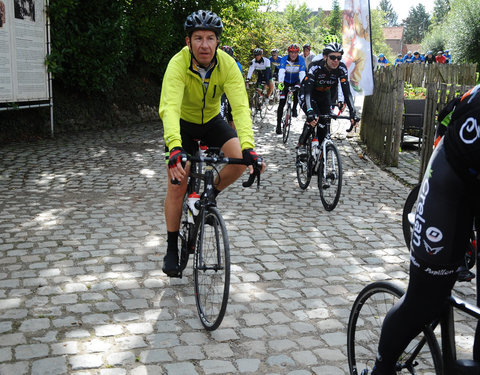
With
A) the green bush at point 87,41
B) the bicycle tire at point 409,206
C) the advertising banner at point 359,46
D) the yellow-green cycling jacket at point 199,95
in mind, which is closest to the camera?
the yellow-green cycling jacket at point 199,95

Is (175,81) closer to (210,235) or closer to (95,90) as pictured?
(210,235)

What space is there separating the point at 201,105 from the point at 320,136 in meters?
4.13

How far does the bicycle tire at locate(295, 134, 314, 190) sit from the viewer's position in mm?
8570

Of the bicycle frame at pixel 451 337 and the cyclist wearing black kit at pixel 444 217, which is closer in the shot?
the cyclist wearing black kit at pixel 444 217

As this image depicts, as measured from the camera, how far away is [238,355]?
3676 millimetres

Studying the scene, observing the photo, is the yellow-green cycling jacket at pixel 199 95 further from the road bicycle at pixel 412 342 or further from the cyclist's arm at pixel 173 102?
the road bicycle at pixel 412 342

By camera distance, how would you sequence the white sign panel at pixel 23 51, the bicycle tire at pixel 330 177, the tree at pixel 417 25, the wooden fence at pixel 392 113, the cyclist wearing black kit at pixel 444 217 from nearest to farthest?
the cyclist wearing black kit at pixel 444 217, the bicycle tire at pixel 330 177, the wooden fence at pixel 392 113, the white sign panel at pixel 23 51, the tree at pixel 417 25

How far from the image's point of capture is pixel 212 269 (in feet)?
13.3

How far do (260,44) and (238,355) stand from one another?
2602cm

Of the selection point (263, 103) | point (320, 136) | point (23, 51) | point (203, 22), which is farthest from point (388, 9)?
point (203, 22)

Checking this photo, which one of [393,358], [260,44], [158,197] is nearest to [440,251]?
[393,358]

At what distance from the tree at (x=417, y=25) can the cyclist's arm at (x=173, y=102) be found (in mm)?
171484

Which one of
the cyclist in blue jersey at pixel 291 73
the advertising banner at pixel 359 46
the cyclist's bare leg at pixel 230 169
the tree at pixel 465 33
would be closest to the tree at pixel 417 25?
the tree at pixel 465 33

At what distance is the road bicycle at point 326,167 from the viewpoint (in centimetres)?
761
